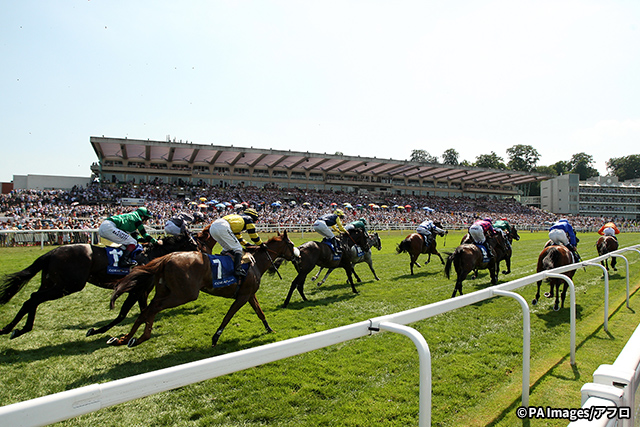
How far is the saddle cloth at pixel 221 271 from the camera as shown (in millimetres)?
5289

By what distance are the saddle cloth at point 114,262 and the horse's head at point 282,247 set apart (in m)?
2.51

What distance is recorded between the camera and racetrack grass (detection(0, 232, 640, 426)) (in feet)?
10.7

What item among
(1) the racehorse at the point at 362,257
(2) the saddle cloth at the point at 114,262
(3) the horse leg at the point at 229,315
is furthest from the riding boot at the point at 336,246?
(2) the saddle cloth at the point at 114,262

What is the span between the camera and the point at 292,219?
28734 mm

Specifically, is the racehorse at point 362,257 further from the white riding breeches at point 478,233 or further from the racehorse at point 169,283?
the racehorse at point 169,283

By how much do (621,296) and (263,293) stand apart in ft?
25.1

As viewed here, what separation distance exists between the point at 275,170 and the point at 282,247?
4136cm

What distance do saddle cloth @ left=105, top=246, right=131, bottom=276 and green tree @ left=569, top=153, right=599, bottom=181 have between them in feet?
398

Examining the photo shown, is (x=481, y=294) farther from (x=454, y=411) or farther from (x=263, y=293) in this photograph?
(x=263, y=293)

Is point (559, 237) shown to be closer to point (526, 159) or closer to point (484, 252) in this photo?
point (484, 252)

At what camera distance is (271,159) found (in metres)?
43.4

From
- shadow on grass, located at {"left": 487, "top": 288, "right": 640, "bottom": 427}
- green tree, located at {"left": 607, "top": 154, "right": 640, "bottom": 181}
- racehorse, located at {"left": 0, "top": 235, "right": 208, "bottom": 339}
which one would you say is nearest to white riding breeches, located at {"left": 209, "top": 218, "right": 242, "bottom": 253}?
racehorse, located at {"left": 0, "top": 235, "right": 208, "bottom": 339}

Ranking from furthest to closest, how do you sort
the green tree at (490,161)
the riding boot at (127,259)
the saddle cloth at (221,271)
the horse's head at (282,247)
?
1. the green tree at (490,161)
2. the horse's head at (282,247)
3. the riding boot at (127,259)
4. the saddle cloth at (221,271)

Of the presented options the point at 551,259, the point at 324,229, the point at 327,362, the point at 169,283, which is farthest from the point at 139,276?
the point at 551,259
